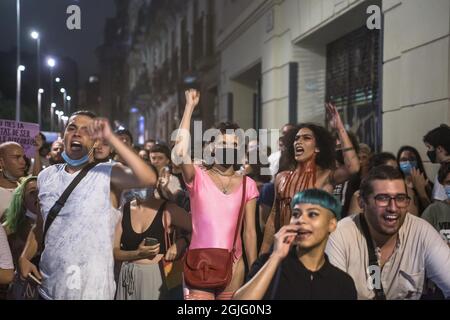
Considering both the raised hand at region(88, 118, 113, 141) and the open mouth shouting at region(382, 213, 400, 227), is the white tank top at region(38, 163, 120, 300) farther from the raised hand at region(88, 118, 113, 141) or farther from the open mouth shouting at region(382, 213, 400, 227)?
the open mouth shouting at region(382, 213, 400, 227)

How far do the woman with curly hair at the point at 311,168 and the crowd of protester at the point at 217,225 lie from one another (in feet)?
0.03

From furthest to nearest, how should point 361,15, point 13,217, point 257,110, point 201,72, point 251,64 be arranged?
point 201,72
point 257,110
point 251,64
point 361,15
point 13,217

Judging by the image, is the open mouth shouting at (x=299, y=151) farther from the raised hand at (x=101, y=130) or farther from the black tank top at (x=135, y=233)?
the raised hand at (x=101, y=130)

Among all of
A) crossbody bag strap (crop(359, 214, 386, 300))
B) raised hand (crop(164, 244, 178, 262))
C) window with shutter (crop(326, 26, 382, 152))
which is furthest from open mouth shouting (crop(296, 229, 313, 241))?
window with shutter (crop(326, 26, 382, 152))

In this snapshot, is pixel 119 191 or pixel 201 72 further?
pixel 201 72

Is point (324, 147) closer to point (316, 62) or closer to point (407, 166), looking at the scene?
point (407, 166)

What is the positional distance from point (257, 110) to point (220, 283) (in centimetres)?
1019

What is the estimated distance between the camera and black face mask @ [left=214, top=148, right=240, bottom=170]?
13.9ft

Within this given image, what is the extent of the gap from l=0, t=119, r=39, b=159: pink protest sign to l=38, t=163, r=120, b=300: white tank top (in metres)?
2.16

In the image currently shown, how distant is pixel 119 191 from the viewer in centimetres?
349

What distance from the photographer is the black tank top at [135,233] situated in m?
4.26

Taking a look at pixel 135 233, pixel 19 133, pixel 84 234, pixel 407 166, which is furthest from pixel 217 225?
pixel 407 166

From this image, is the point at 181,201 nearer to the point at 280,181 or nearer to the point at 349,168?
the point at 280,181
